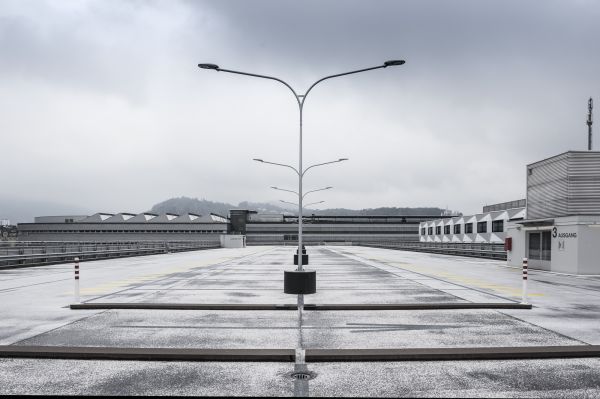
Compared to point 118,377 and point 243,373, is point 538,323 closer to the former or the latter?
point 243,373

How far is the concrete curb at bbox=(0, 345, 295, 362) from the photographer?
309 inches

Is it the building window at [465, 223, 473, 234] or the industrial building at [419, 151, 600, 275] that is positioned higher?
the industrial building at [419, 151, 600, 275]

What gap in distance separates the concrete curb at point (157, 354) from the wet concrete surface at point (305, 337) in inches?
7.2

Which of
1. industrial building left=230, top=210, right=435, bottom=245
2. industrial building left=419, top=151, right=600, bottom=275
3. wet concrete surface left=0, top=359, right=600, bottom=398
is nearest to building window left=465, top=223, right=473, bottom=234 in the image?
industrial building left=230, top=210, right=435, bottom=245

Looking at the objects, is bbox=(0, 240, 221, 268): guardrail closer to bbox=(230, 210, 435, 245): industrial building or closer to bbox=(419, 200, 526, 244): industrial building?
bbox=(419, 200, 526, 244): industrial building

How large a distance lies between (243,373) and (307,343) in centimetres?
211

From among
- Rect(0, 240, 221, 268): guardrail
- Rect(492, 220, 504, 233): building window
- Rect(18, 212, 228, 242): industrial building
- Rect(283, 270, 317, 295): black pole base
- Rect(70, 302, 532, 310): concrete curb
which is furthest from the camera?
Rect(18, 212, 228, 242): industrial building

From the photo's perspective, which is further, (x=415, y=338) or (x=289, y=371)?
(x=415, y=338)

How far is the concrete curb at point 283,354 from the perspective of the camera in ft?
25.7

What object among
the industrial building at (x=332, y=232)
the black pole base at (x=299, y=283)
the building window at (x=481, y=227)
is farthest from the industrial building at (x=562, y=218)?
the industrial building at (x=332, y=232)

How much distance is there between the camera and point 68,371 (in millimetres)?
7203

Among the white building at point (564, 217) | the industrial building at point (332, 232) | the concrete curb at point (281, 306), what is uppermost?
the white building at point (564, 217)

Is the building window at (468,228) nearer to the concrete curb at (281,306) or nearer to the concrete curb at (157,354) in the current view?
the concrete curb at (281,306)

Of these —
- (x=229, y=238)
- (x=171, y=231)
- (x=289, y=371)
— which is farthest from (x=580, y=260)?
(x=171, y=231)
